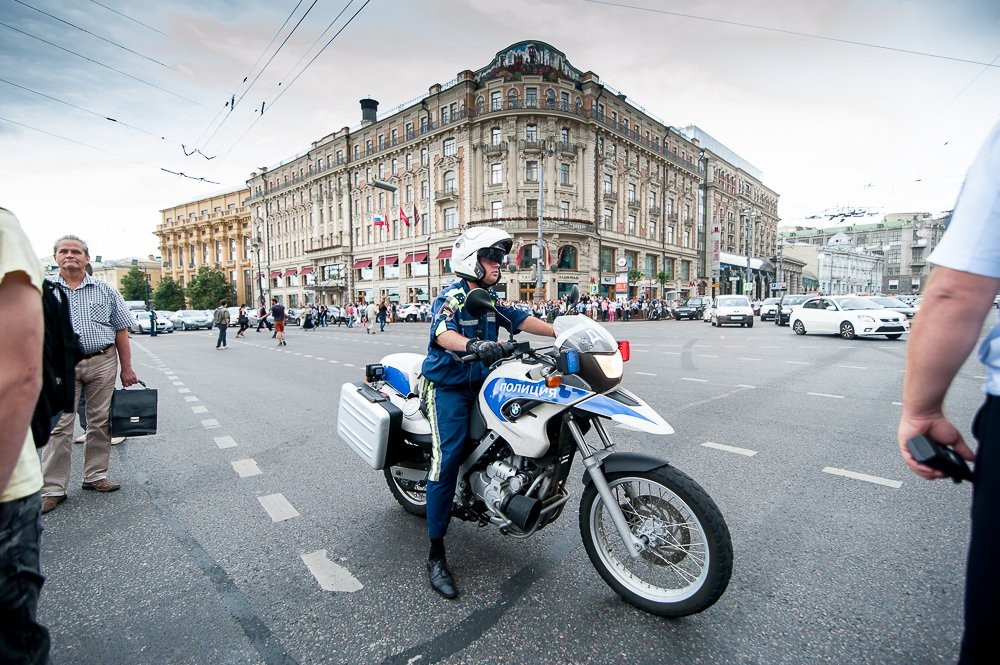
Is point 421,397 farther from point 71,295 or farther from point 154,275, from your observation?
point 154,275

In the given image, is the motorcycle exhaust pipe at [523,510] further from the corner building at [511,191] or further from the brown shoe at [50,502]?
the corner building at [511,191]

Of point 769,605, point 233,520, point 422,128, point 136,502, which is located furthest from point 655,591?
point 422,128

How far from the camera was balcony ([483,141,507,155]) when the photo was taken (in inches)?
1695

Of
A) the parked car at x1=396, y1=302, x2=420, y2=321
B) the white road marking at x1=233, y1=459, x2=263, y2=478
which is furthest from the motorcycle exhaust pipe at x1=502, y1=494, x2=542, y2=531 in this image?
the parked car at x1=396, y1=302, x2=420, y2=321

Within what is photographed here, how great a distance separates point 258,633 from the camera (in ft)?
7.25

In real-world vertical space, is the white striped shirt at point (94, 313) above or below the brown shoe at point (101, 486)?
above

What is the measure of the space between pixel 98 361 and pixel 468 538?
143 inches

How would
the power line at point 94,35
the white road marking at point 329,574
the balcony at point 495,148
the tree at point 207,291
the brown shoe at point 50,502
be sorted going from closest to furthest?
1. the white road marking at point 329,574
2. the brown shoe at point 50,502
3. the power line at point 94,35
4. the balcony at point 495,148
5. the tree at point 207,291

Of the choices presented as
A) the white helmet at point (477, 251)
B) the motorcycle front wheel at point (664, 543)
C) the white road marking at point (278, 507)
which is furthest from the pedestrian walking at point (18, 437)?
the white road marking at point (278, 507)

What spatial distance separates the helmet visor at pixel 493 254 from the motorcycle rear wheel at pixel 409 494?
1650 mm

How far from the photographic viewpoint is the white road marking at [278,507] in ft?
11.3

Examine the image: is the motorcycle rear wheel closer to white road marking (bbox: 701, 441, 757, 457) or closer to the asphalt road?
the asphalt road

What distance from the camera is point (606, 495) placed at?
231 cm

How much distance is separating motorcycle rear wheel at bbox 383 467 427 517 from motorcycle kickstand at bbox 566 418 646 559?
140cm
